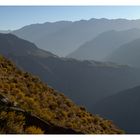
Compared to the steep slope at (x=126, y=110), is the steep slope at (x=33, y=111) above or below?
above

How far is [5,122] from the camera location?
828 centimetres

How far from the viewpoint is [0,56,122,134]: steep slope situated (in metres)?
8.95

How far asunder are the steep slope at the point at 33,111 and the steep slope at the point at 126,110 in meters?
152

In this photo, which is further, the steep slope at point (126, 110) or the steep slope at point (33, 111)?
the steep slope at point (126, 110)

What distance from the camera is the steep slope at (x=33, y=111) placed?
8.95 meters

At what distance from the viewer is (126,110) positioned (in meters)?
184

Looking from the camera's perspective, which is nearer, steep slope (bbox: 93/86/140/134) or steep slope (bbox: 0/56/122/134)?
steep slope (bbox: 0/56/122/134)

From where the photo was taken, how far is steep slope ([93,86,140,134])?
17100cm

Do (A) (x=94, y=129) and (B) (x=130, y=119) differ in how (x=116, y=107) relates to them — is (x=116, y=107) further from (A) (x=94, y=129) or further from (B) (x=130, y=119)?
(A) (x=94, y=129)

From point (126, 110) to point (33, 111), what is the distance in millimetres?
176011

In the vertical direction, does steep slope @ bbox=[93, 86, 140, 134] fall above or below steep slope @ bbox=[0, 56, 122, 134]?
below

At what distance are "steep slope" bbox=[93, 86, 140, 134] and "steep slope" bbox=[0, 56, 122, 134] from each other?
151856mm

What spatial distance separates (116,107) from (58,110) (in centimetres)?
17808
